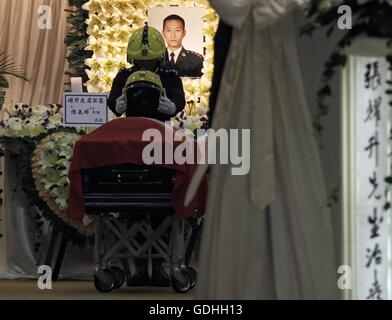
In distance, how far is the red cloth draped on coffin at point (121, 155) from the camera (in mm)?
6316

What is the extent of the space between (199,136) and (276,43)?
336 centimetres

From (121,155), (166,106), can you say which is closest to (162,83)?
(166,106)

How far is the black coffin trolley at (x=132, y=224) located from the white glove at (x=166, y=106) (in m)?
0.46

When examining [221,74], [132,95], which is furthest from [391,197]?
[132,95]

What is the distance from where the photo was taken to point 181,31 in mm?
8461

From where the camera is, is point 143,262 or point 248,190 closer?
point 248,190

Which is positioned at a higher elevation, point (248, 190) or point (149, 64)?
point (149, 64)

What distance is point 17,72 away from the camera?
8.90 m

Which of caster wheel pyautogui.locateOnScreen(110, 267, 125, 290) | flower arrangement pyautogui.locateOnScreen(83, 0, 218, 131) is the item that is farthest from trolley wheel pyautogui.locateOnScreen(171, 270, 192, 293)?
flower arrangement pyautogui.locateOnScreen(83, 0, 218, 131)

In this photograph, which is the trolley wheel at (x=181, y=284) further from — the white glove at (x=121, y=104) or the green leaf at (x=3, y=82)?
the green leaf at (x=3, y=82)

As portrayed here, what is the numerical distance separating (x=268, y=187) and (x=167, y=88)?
322cm

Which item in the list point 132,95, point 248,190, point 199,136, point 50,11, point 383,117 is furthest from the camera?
point 50,11

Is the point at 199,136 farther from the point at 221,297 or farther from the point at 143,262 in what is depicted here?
the point at 221,297
